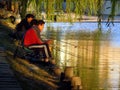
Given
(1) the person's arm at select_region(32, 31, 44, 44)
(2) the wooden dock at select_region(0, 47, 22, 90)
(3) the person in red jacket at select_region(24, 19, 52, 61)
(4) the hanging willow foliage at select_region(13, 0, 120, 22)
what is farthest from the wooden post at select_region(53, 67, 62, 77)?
(4) the hanging willow foliage at select_region(13, 0, 120, 22)

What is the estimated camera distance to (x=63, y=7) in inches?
180

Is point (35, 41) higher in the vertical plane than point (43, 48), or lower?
higher

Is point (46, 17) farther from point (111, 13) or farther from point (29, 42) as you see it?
point (29, 42)

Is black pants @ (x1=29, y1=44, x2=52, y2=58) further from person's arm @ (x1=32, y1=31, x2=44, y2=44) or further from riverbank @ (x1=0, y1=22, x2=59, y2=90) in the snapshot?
riverbank @ (x1=0, y1=22, x2=59, y2=90)

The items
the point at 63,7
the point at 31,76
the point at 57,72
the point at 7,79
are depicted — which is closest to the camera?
the point at 63,7

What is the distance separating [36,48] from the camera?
11641 mm

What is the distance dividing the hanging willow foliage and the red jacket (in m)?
6.78

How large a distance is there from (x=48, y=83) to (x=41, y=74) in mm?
829

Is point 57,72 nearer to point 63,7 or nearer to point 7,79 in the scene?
point 7,79

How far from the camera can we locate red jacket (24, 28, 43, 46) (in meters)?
11.5

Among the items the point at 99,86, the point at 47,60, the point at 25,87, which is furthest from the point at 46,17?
the point at 47,60

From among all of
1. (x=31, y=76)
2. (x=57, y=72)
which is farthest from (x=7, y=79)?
(x=57, y=72)

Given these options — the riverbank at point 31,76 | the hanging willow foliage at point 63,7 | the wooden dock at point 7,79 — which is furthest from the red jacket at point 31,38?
the hanging willow foliage at point 63,7

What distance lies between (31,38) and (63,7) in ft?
23.3
